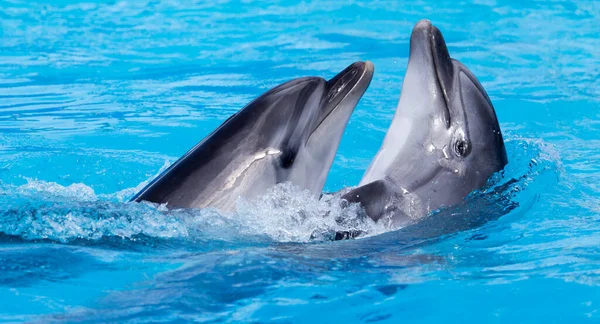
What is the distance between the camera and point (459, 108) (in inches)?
258

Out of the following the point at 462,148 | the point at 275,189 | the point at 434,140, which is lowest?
the point at 275,189

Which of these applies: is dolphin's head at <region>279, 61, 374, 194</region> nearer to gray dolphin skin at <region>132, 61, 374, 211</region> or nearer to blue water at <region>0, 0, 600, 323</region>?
gray dolphin skin at <region>132, 61, 374, 211</region>

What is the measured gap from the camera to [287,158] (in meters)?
5.68

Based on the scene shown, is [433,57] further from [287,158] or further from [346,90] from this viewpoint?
[287,158]

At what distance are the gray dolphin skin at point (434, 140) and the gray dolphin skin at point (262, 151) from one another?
62 cm

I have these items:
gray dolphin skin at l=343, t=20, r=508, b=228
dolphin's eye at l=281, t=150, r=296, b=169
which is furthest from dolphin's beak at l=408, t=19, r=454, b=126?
dolphin's eye at l=281, t=150, r=296, b=169

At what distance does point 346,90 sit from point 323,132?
34cm

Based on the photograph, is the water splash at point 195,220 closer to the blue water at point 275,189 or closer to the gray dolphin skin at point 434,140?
the blue water at point 275,189

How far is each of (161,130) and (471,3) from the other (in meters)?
9.84

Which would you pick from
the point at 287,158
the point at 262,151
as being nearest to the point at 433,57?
the point at 287,158

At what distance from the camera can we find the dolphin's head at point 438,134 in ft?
21.0

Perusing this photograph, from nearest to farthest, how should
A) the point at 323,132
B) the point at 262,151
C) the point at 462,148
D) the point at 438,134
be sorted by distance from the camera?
the point at 262,151 < the point at 323,132 < the point at 462,148 < the point at 438,134

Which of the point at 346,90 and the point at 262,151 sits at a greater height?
the point at 346,90

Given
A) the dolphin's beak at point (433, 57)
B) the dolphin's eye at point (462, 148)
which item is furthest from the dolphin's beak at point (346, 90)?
the dolphin's eye at point (462, 148)
